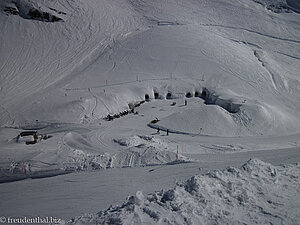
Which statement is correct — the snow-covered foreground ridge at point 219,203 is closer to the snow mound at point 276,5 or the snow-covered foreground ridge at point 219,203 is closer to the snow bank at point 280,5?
the snow mound at point 276,5

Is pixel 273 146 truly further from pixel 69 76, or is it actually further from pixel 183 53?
pixel 69 76

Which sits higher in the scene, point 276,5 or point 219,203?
point 276,5

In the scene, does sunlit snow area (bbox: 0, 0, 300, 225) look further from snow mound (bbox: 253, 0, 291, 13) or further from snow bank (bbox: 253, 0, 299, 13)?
snow bank (bbox: 253, 0, 299, 13)

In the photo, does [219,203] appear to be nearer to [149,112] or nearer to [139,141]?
[139,141]

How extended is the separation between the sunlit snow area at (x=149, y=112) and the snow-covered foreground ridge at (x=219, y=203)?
3 cm

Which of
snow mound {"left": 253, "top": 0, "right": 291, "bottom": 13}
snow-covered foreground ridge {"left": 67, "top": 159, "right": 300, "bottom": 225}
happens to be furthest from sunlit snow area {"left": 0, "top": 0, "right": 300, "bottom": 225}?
snow mound {"left": 253, "top": 0, "right": 291, "bottom": 13}

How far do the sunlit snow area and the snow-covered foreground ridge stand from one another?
35mm

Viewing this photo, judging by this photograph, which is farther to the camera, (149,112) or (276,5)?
(276,5)

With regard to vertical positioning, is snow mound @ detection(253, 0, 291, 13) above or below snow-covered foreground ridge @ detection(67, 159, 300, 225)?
above

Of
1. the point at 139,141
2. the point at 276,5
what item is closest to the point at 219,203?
the point at 139,141

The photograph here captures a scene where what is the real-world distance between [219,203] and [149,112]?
527 inches

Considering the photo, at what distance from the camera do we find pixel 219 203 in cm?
669

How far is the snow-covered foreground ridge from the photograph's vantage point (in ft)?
20.4

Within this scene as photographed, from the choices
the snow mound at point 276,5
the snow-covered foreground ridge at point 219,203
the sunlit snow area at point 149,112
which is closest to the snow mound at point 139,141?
the sunlit snow area at point 149,112
